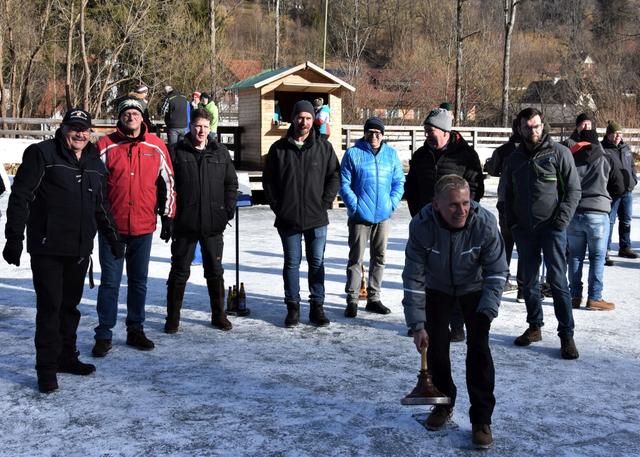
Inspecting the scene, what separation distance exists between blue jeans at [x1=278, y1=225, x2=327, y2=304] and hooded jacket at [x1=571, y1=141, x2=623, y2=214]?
→ 2417 millimetres

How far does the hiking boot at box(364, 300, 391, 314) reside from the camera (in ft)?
21.3

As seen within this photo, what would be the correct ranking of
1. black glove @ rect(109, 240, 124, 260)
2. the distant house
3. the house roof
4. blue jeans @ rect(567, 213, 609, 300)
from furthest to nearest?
the distant house
the house roof
blue jeans @ rect(567, 213, 609, 300)
black glove @ rect(109, 240, 124, 260)

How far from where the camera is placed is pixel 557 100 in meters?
43.6

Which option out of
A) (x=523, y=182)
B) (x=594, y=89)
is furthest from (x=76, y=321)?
(x=594, y=89)

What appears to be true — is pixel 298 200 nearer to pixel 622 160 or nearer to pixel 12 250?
pixel 12 250

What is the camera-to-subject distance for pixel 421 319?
3.72 meters

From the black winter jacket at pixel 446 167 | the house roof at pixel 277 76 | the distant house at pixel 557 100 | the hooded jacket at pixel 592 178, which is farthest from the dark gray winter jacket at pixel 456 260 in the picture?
the distant house at pixel 557 100

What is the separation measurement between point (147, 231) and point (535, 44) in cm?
5871

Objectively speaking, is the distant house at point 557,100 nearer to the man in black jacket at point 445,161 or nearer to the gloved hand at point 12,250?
the man in black jacket at point 445,161

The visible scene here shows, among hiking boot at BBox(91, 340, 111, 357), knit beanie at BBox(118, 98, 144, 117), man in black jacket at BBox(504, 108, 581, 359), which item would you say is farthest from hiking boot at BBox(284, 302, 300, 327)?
knit beanie at BBox(118, 98, 144, 117)

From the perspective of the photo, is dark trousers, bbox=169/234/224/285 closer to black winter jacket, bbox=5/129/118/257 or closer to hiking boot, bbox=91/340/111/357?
hiking boot, bbox=91/340/111/357

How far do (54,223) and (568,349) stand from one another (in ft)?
11.7

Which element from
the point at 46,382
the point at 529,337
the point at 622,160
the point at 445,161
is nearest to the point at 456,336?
the point at 529,337

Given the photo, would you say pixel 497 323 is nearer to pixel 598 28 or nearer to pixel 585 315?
pixel 585 315
